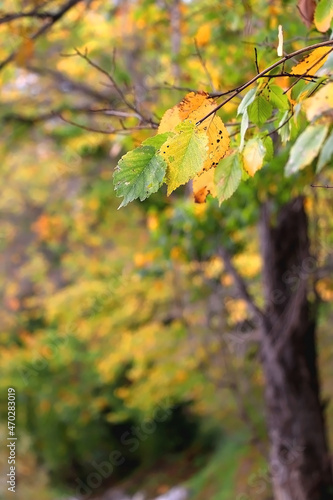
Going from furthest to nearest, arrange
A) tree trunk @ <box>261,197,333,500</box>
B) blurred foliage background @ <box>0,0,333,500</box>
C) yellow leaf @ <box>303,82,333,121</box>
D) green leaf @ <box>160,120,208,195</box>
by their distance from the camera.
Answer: tree trunk @ <box>261,197,333,500</box>, blurred foliage background @ <box>0,0,333,500</box>, green leaf @ <box>160,120,208,195</box>, yellow leaf @ <box>303,82,333,121</box>

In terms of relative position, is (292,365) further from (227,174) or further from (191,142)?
(191,142)

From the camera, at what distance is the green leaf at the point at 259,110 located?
107cm

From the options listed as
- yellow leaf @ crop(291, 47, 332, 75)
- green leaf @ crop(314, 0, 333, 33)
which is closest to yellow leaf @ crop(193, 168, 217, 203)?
yellow leaf @ crop(291, 47, 332, 75)

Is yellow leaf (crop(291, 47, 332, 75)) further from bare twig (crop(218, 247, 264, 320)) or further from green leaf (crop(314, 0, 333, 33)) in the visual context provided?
bare twig (crop(218, 247, 264, 320))

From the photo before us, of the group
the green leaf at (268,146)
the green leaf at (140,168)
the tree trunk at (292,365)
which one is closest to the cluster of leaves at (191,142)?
the green leaf at (140,168)

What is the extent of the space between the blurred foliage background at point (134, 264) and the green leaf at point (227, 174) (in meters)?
0.47

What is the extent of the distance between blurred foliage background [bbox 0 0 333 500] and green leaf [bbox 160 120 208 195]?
538 mm

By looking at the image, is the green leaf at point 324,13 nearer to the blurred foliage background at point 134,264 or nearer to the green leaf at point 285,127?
the green leaf at point 285,127

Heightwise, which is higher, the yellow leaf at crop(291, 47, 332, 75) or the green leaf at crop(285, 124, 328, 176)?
the yellow leaf at crop(291, 47, 332, 75)

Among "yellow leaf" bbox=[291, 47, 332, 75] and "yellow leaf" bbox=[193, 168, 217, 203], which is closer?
"yellow leaf" bbox=[291, 47, 332, 75]

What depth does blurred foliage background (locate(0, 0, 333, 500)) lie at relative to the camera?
11.6ft

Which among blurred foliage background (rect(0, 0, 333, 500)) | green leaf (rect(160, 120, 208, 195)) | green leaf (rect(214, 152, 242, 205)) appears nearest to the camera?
green leaf (rect(160, 120, 208, 195))

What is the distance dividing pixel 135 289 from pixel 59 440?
653cm

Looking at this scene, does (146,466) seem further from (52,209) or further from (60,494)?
(52,209)
